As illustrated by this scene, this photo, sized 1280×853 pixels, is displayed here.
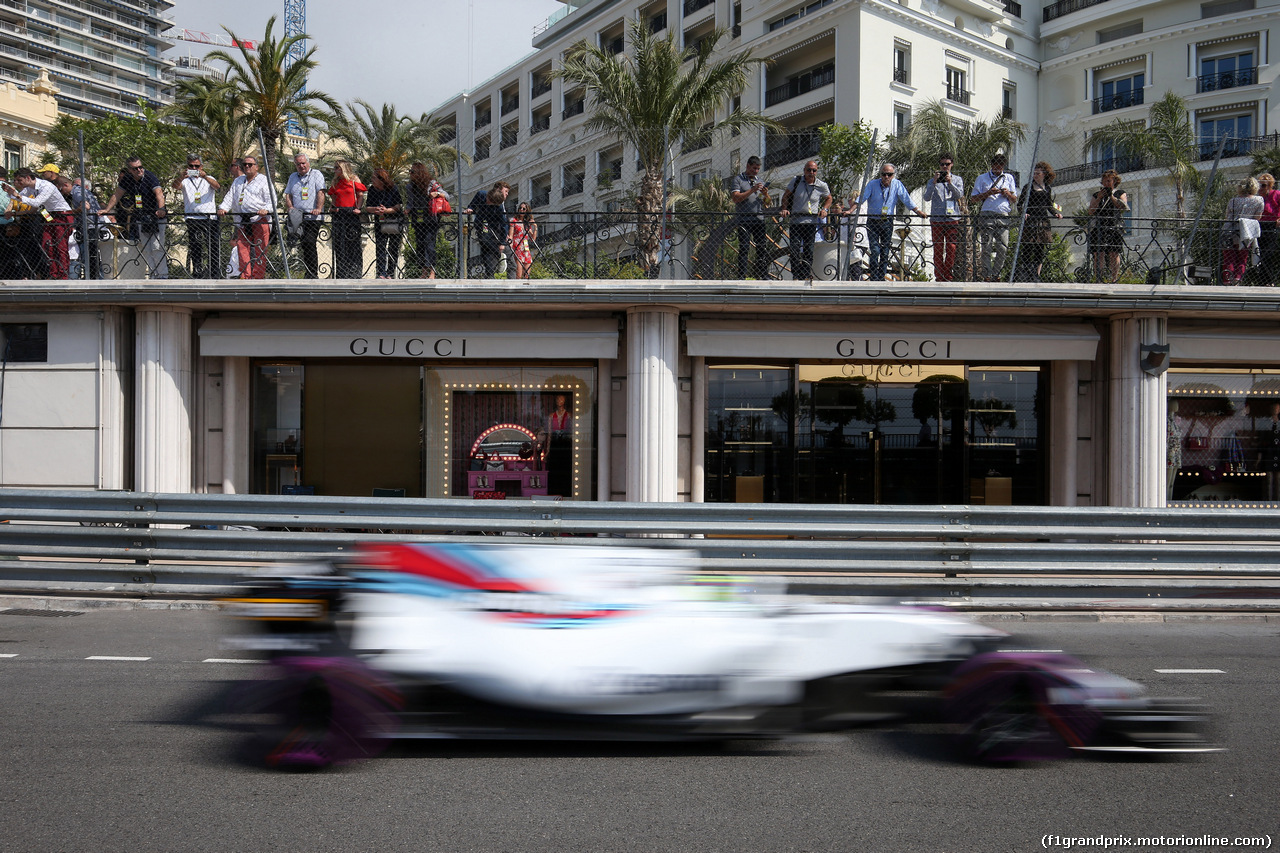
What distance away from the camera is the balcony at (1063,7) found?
49062mm

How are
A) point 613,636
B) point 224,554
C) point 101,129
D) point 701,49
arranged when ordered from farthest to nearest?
point 101,129 → point 701,49 → point 224,554 → point 613,636

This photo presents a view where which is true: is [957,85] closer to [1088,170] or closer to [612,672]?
[1088,170]

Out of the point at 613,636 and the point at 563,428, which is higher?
the point at 563,428

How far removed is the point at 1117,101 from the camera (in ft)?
156

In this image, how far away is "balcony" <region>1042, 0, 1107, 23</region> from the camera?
4906 cm

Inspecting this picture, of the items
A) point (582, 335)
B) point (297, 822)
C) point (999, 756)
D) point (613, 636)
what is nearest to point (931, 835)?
point (999, 756)

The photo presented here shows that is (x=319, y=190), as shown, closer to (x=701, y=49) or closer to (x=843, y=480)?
(x=843, y=480)

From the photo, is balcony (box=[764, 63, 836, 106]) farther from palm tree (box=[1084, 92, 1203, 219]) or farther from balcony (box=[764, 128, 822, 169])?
palm tree (box=[1084, 92, 1203, 219])

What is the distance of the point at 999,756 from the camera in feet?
14.6

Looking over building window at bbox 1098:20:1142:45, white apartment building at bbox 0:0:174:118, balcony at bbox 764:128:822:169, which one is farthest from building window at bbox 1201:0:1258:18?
white apartment building at bbox 0:0:174:118

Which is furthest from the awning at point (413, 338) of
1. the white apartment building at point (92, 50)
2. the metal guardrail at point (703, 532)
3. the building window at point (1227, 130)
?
the white apartment building at point (92, 50)

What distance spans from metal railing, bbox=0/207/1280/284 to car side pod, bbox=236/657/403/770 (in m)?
8.31

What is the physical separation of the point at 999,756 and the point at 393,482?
33.5 ft

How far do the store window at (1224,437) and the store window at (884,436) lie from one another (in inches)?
74.1
